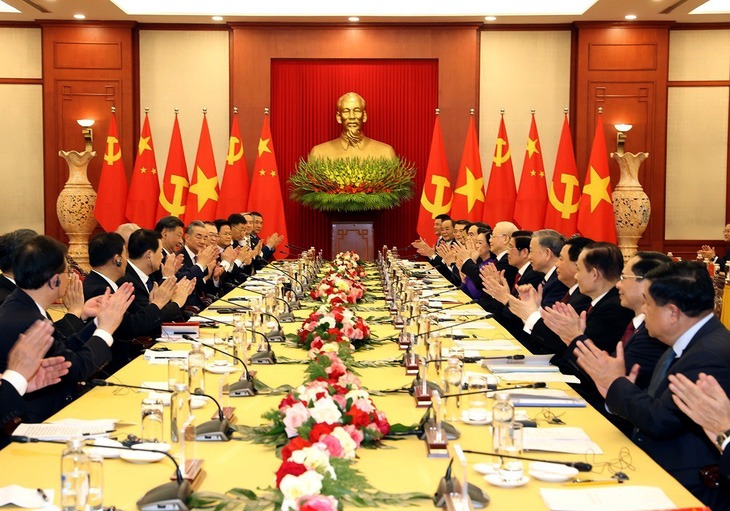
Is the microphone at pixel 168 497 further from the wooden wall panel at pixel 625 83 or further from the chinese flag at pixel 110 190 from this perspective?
the wooden wall panel at pixel 625 83

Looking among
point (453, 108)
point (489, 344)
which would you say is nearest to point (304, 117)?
Result: point (453, 108)

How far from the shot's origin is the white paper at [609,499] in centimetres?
204

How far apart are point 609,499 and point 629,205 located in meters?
9.60

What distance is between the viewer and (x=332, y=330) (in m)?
3.97

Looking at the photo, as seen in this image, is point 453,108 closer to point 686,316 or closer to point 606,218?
point 606,218

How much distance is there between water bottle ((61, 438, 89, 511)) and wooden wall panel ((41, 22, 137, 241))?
10.4 meters

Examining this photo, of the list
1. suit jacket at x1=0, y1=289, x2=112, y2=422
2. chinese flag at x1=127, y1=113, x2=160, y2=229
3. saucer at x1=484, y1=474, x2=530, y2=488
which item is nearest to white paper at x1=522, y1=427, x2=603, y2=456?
saucer at x1=484, y1=474, x2=530, y2=488

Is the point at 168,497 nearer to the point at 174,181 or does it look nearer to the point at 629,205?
the point at 174,181

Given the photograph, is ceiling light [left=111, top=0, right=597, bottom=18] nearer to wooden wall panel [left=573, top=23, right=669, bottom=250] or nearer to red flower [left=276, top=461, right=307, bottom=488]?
wooden wall panel [left=573, top=23, right=669, bottom=250]

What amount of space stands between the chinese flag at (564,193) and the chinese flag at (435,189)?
1.33 metres

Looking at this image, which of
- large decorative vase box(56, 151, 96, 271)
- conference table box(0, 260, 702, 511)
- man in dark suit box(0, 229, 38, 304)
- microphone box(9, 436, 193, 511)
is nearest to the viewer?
microphone box(9, 436, 193, 511)

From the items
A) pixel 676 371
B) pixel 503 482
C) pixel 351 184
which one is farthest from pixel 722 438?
pixel 351 184

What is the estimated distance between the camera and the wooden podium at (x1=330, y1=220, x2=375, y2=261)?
11.0 m

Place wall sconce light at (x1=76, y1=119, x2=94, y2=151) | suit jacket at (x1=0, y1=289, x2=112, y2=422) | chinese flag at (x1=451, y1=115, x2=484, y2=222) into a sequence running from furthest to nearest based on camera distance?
chinese flag at (x1=451, y1=115, x2=484, y2=222)
wall sconce light at (x1=76, y1=119, x2=94, y2=151)
suit jacket at (x1=0, y1=289, x2=112, y2=422)
